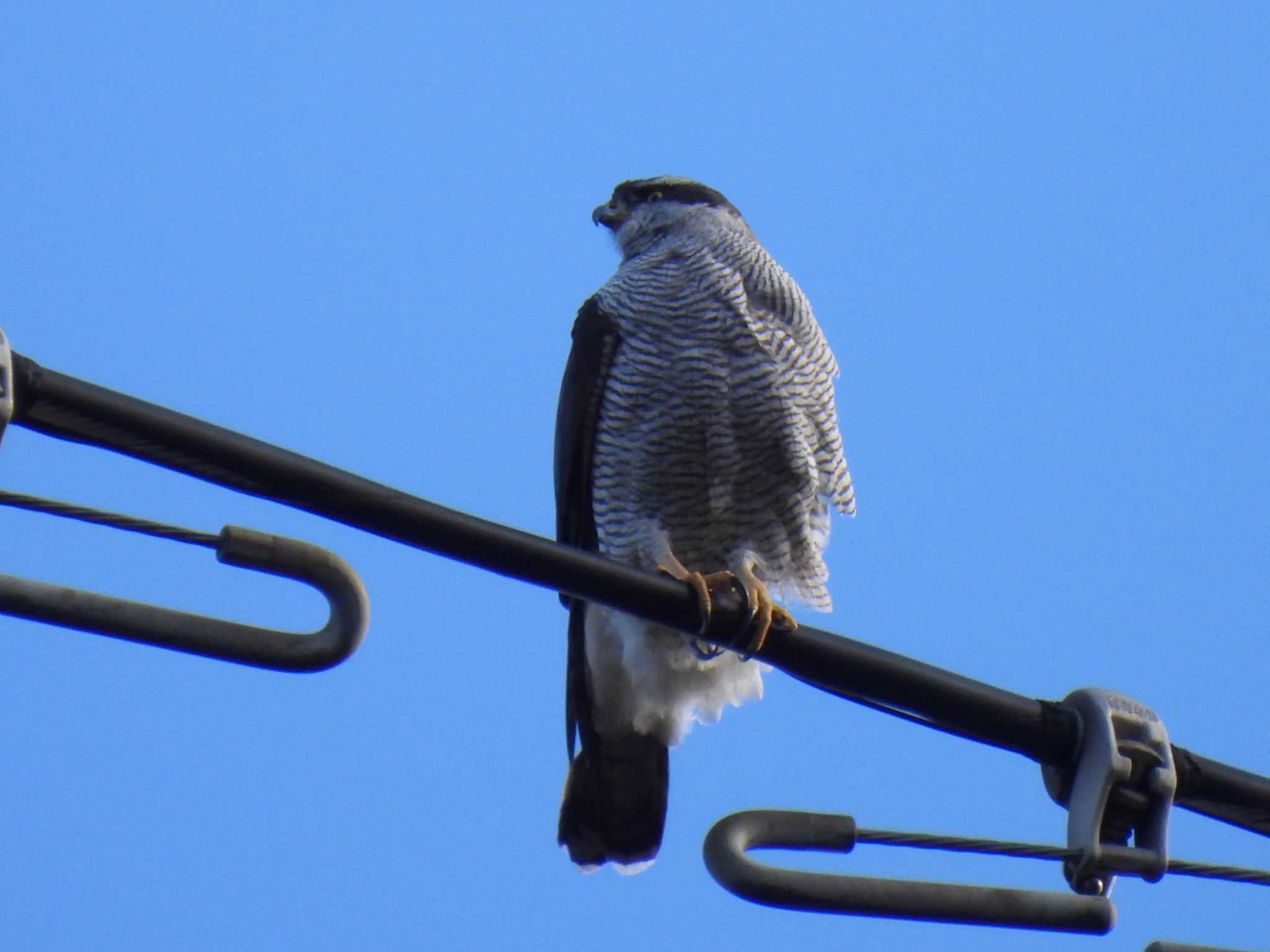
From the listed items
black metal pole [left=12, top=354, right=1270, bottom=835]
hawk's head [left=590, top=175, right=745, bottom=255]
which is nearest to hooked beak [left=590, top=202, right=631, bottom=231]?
hawk's head [left=590, top=175, right=745, bottom=255]

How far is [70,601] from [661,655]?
10.9 ft

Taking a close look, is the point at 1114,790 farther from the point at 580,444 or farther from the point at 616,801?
the point at 580,444

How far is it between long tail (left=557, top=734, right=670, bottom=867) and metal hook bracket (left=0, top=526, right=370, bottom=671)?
9.53 ft

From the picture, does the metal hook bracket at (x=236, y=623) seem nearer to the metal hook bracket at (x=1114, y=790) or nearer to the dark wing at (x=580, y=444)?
the metal hook bracket at (x=1114, y=790)

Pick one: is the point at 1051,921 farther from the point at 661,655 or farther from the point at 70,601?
the point at 661,655

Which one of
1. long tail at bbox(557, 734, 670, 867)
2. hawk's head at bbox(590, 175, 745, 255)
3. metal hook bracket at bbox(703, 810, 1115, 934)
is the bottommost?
metal hook bracket at bbox(703, 810, 1115, 934)

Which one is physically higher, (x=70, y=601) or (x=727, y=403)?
(x=727, y=403)

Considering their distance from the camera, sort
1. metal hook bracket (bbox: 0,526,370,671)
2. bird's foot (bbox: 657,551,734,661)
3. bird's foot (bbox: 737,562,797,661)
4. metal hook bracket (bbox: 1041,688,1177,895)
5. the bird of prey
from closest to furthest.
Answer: metal hook bracket (bbox: 0,526,370,671) < metal hook bracket (bbox: 1041,688,1177,895) < bird's foot (bbox: 657,551,734,661) < bird's foot (bbox: 737,562,797,661) < the bird of prey

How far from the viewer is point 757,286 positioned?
18.4 feet

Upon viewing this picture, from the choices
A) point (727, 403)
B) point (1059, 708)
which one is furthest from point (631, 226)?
point (1059, 708)

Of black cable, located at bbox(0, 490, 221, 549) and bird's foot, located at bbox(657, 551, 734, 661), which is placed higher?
bird's foot, located at bbox(657, 551, 734, 661)

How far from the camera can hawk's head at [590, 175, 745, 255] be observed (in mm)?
6359

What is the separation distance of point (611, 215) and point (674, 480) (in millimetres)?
1686

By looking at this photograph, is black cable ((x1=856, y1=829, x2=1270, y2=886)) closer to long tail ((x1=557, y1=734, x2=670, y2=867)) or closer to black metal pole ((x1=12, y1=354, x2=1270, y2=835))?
black metal pole ((x1=12, y1=354, x2=1270, y2=835))
